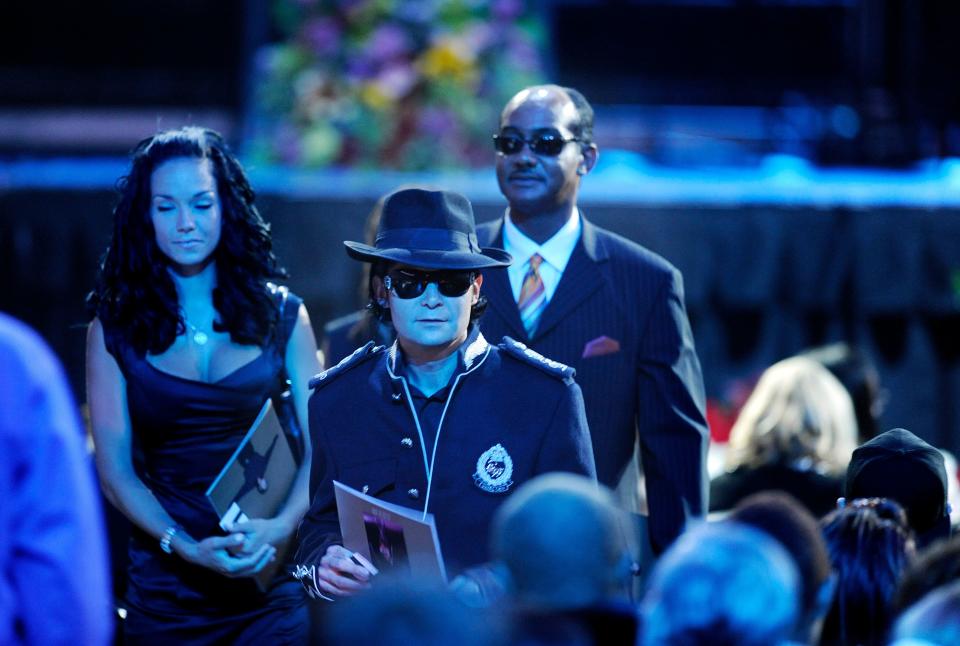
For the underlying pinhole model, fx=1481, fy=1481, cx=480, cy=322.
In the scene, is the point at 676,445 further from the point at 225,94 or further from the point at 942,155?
the point at 225,94

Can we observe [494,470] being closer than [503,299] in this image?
Yes

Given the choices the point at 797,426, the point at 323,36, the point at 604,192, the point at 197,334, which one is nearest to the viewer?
the point at 197,334

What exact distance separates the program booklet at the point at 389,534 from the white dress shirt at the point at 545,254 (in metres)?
1.03

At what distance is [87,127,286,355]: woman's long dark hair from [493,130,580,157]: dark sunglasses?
2.38 ft

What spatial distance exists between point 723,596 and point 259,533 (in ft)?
5.67

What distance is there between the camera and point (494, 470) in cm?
299

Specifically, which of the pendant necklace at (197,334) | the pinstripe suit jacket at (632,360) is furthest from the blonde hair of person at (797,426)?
the pendant necklace at (197,334)

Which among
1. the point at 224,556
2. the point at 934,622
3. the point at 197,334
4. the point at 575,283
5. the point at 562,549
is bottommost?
the point at 224,556

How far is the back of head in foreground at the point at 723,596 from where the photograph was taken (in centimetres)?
197

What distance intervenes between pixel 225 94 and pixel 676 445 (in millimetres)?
6631

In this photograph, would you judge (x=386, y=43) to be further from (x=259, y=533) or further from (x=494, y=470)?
(x=494, y=470)

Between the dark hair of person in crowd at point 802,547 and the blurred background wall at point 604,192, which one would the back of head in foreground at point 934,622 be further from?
the blurred background wall at point 604,192

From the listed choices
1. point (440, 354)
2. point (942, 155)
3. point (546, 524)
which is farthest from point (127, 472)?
point (942, 155)

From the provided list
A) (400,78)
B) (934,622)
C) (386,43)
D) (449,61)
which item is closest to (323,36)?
(386,43)
